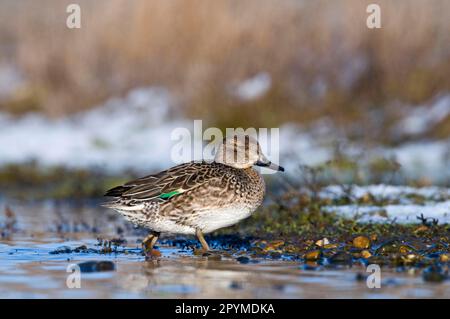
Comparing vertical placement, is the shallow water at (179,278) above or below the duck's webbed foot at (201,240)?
below

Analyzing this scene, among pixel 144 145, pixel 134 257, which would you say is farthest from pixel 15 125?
pixel 134 257

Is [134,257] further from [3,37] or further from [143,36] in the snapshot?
[3,37]

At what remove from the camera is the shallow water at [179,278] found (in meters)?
7.04

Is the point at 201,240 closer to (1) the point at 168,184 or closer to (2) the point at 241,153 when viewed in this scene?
(1) the point at 168,184

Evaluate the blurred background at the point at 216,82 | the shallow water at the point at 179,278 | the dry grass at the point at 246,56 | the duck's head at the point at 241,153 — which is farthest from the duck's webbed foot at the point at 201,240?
the dry grass at the point at 246,56

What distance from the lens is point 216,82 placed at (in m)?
19.3

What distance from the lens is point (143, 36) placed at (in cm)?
1948

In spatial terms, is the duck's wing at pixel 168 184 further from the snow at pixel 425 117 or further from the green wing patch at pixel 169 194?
the snow at pixel 425 117

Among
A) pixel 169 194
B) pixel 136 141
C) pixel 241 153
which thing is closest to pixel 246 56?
pixel 136 141

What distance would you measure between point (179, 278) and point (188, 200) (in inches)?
60.1

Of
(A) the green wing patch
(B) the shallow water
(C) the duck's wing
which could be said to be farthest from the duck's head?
(B) the shallow water

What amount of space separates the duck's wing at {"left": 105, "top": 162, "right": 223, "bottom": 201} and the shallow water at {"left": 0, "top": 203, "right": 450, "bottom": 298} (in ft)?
2.17

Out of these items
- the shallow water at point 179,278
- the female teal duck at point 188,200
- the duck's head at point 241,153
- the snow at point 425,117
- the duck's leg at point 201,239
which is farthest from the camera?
the snow at point 425,117

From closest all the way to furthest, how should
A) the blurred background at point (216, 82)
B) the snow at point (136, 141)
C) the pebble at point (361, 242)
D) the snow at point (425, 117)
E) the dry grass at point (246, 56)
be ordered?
the pebble at point (361, 242) → the snow at point (136, 141) → the snow at point (425, 117) → the blurred background at point (216, 82) → the dry grass at point (246, 56)
